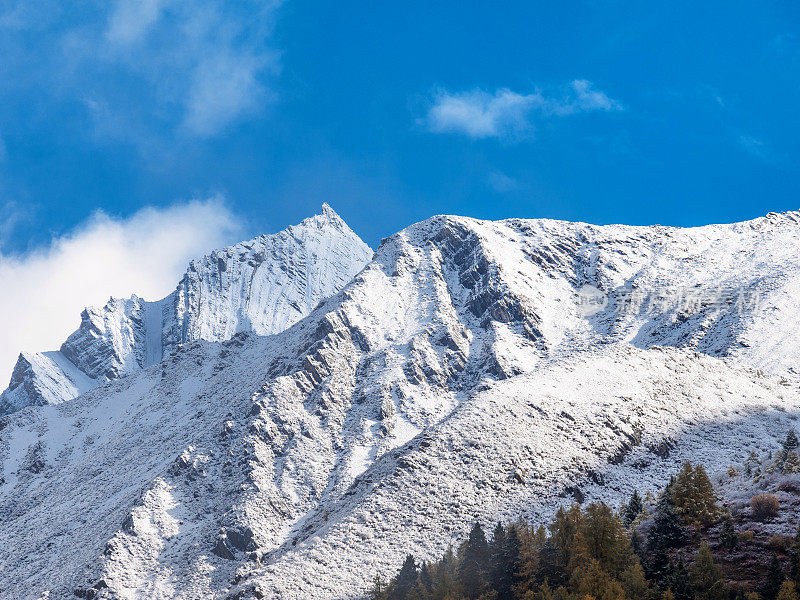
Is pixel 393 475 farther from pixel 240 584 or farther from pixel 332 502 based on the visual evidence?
pixel 240 584

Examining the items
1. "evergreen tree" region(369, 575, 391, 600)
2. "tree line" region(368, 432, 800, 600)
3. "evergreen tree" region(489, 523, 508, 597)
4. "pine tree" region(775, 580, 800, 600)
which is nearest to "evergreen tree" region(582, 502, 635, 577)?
"tree line" region(368, 432, 800, 600)

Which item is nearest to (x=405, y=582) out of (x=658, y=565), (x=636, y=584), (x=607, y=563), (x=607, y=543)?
(x=607, y=543)

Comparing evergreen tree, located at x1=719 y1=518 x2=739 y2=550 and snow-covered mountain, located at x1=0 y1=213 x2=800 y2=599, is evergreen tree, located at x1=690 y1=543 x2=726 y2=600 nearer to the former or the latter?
evergreen tree, located at x1=719 y1=518 x2=739 y2=550

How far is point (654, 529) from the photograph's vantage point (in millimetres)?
82125

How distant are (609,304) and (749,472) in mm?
98261

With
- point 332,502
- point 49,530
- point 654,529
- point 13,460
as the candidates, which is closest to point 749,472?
point 654,529

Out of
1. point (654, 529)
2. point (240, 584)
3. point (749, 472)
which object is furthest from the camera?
point (240, 584)

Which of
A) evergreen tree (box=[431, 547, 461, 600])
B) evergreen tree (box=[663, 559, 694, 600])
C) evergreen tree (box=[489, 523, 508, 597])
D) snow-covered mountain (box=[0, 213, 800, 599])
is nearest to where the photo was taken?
evergreen tree (box=[663, 559, 694, 600])

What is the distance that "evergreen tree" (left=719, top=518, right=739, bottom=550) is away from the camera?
249 feet

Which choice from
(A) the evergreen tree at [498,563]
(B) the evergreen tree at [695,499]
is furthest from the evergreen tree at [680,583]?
(A) the evergreen tree at [498,563]

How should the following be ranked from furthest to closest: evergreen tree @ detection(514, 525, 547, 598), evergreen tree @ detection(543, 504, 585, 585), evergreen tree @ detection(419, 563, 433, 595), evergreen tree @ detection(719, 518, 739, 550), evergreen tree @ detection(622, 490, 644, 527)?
1. evergreen tree @ detection(622, 490, 644, 527)
2. evergreen tree @ detection(419, 563, 433, 595)
3. evergreen tree @ detection(514, 525, 547, 598)
4. evergreen tree @ detection(543, 504, 585, 585)
5. evergreen tree @ detection(719, 518, 739, 550)

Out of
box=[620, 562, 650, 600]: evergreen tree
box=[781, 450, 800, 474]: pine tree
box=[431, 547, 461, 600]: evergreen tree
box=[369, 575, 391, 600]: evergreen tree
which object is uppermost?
box=[781, 450, 800, 474]: pine tree

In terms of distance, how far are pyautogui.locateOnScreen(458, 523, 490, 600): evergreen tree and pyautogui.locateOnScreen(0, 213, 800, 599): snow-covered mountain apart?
60.4 feet

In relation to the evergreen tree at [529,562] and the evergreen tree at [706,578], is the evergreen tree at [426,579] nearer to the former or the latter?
the evergreen tree at [529,562]
